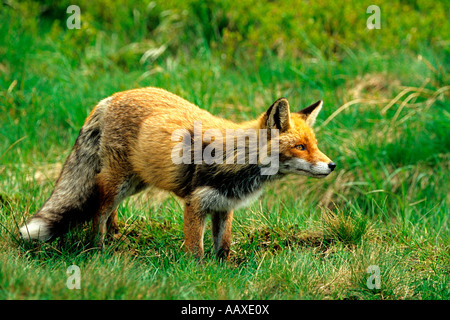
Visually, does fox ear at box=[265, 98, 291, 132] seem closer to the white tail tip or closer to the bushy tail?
the bushy tail

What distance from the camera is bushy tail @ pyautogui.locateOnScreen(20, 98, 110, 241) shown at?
180 inches

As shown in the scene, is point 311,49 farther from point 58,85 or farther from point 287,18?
point 58,85

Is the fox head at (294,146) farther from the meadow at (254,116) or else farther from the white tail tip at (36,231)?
the white tail tip at (36,231)

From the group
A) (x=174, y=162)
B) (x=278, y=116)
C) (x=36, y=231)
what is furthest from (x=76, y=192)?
(x=278, y=116)

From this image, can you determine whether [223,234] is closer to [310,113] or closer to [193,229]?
[193,229]

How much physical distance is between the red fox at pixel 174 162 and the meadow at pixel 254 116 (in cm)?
31

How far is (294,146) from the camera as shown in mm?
4277

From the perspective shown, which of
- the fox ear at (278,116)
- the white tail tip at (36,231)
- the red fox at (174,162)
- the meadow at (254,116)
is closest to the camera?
the meadow at (254,116)

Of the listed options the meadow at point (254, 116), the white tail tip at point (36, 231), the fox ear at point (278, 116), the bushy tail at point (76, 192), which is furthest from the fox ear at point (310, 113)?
the white tail tip at point (36, 231)

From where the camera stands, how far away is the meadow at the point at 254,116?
4020 mm

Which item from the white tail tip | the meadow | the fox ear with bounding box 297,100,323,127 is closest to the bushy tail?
the white tail tip

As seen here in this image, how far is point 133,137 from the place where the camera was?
4.82 metres

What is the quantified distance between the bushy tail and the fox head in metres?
1.73

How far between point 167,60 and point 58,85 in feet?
5.87
